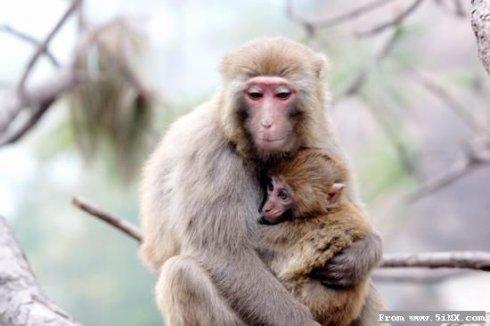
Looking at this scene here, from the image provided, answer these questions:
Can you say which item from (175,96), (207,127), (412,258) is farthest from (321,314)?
(175,96)

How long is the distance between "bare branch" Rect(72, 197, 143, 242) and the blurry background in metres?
0.80

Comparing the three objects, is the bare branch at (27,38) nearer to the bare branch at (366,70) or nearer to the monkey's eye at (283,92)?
the monkey's eye at (283,92)

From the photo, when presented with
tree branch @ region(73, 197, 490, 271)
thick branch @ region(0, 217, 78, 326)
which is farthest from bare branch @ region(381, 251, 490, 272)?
thick branch @ region(0, 217, 78, 326)

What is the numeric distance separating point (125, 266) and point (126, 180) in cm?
664

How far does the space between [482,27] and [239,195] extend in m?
1.23

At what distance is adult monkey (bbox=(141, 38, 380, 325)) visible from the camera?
3.51 m

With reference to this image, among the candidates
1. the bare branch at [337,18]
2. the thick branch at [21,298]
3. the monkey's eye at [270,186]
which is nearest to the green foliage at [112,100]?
the bare branch at [337,18]

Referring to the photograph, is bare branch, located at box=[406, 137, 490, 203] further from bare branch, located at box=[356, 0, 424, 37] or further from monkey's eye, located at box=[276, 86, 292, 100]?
monkey's eye, located at box=[276, 86, 292, 100]

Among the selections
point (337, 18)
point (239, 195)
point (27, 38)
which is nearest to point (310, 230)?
point (239, 195)

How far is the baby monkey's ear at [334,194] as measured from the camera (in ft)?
11.9

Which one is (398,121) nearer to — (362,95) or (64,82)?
(362,95)

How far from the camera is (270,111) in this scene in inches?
140

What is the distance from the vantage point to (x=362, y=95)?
708cm

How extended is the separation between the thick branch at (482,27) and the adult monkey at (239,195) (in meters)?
0.86
